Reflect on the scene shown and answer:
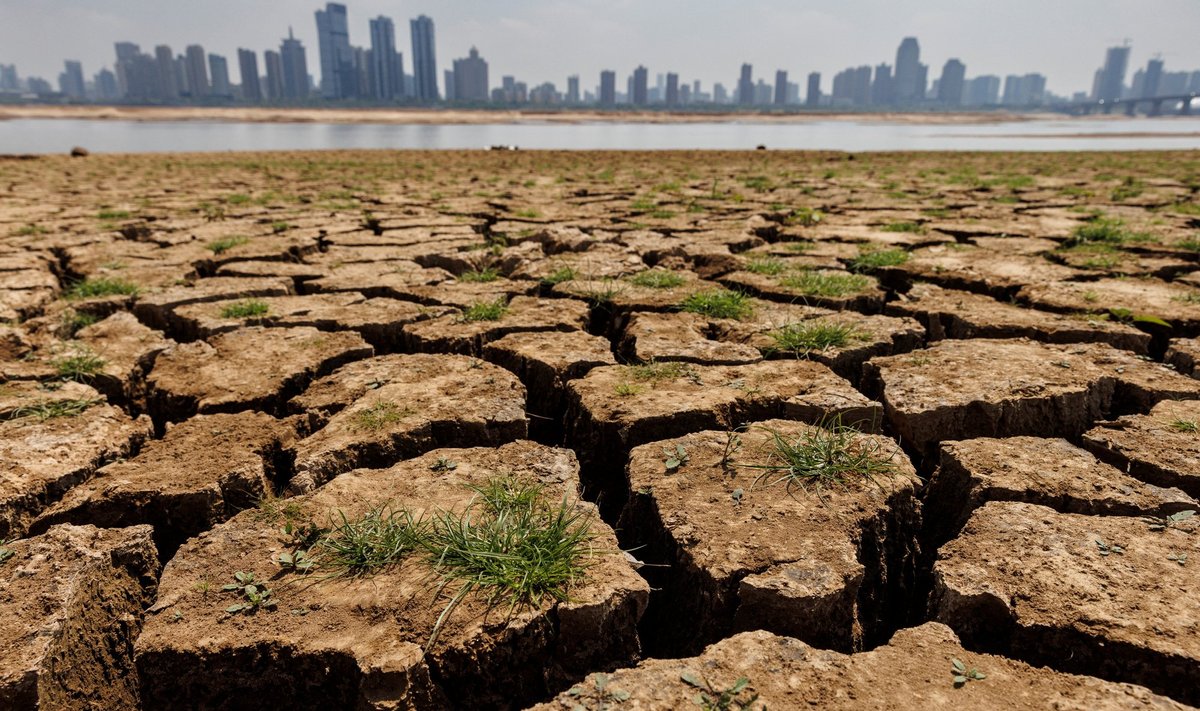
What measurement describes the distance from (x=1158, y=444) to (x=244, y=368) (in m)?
2.63

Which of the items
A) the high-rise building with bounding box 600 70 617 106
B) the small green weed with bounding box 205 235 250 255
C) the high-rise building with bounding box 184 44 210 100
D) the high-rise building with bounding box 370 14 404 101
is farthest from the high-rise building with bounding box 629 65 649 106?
the small green weed with bounding box 205 235 250 255

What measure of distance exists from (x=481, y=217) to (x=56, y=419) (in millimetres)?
3929

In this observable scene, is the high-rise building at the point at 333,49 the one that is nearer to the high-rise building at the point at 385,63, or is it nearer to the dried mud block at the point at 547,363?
the high-rise building at the point at 385,63

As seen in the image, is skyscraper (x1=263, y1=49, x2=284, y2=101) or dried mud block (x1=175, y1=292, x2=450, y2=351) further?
skyscraper (x1=263, y1=49, x2=284, y2=101)

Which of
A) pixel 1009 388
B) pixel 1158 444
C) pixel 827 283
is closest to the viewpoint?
pixel 1158 444

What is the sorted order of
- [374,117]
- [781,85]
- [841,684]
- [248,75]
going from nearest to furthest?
[841,684], [374,117], [248,75], [781,85]

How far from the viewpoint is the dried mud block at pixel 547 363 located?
2.28 meters

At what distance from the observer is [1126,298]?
3.12 meters

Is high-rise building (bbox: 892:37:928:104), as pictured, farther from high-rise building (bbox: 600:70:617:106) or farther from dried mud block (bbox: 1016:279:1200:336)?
Answer: dried mud block (bbox: 1016:279:1200:336)

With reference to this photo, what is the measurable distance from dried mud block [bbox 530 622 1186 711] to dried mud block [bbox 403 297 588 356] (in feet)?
5.61

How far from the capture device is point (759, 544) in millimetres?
1398

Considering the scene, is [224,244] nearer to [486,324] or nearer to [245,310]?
[245,310]

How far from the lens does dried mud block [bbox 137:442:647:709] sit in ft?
3.84

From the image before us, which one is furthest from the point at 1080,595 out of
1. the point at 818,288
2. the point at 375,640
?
the point at 818,288
